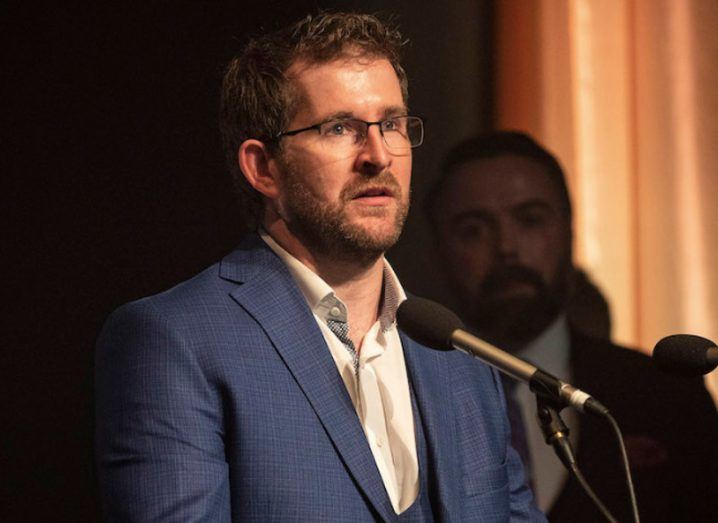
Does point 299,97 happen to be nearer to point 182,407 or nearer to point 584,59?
point 182,407

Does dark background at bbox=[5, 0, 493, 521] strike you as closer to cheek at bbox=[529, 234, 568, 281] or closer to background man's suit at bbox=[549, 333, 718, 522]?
cheek at bbox=[529, 234, 568, 281]

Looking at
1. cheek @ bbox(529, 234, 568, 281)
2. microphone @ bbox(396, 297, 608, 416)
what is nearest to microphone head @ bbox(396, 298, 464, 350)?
microphone @ bbox(396, 297, 608, 416)

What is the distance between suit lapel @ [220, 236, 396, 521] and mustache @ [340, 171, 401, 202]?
20cm

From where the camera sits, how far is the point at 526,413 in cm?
331

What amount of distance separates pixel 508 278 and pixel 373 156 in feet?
5.13

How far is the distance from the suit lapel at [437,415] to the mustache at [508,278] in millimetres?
1351

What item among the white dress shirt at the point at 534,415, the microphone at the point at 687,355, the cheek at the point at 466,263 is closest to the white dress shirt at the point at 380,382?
the microphone at the point at 687,355

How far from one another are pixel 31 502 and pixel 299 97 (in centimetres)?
135

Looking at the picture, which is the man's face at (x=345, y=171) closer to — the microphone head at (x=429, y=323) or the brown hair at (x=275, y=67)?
the brown hair at (x=275, y=67)

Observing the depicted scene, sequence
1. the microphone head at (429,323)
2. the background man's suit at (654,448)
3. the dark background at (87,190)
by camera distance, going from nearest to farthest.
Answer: the microphone head at (429,323) < the dark background at (87,190) < the background man's suit at (654,448)

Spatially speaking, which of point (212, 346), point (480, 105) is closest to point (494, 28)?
point (480, 105)

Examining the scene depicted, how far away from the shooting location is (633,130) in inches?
139

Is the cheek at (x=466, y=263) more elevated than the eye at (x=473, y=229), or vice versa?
the eye at (x=473, y=229)

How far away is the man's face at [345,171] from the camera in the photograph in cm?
199
